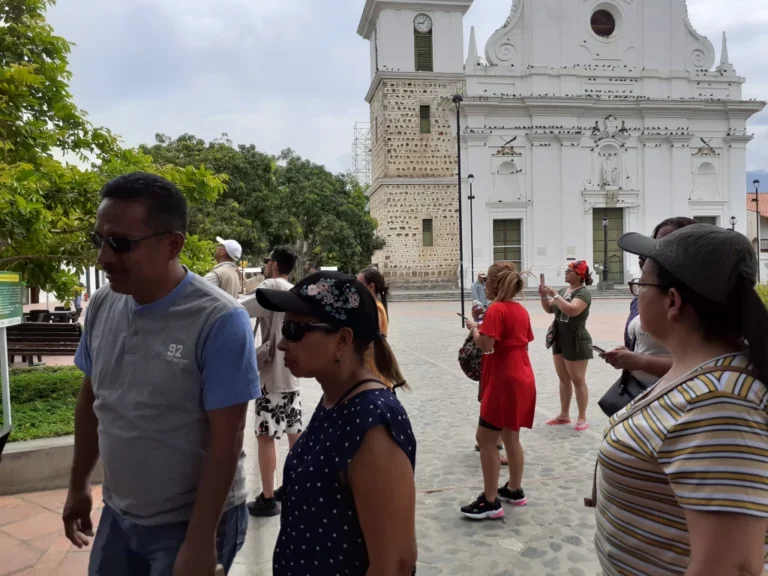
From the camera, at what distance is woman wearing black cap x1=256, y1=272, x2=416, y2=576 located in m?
1.56

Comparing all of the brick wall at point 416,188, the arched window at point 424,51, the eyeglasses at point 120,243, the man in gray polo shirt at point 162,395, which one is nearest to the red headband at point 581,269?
the man in gray polo shirt at point 162,395

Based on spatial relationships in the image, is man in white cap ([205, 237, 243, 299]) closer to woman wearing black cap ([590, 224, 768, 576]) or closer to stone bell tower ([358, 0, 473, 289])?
woman wearing black cap ([590, 224, 768, 576])

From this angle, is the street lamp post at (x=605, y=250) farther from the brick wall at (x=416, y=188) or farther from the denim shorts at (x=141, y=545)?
the denim shorts at (x=141, y=545)

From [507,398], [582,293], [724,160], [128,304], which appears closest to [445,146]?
[724,160]

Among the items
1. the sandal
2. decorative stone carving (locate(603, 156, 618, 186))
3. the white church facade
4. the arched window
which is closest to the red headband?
the sandal

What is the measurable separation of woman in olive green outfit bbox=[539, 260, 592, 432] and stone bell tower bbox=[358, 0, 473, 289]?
92.3 feet

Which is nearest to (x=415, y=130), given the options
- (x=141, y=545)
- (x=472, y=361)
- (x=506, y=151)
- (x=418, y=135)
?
(x=418, y=135)

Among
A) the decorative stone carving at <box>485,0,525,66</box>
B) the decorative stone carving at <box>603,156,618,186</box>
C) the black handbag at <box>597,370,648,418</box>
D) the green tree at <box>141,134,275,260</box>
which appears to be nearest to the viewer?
the black handbag at <box>597,370,648,418</box>

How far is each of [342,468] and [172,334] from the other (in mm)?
703

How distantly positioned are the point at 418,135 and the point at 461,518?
32822mm

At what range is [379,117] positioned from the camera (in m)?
36.6

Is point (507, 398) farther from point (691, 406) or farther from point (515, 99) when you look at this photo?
point (515, 99)

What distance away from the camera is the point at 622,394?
2959 mm

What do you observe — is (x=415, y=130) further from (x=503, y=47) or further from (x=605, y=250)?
(x=605, y=250)
